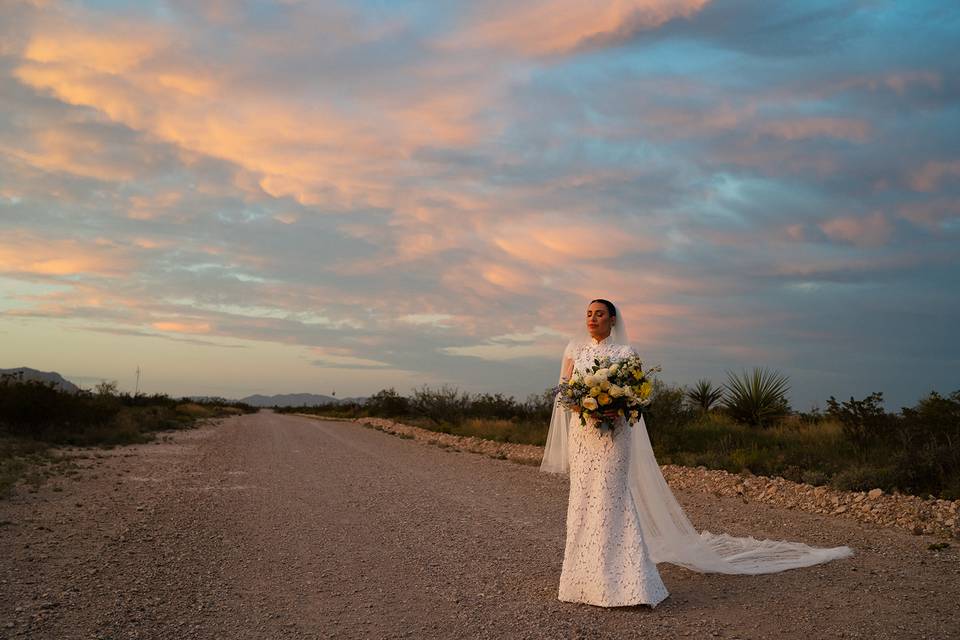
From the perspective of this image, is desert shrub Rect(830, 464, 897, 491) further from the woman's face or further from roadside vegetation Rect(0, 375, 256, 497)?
roadside vegetation Rect(0, 375, 256, 497)

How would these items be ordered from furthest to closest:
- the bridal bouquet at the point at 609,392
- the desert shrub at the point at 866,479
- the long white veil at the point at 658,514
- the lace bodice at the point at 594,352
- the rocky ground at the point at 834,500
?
the desert shrub at the point at 866,479 < the rocky ground at the point at 834,500 < the long white veil at the point at 658,514 < the lace bodice at the point at 594,352 < the bridal bouquet at the point at 609,392

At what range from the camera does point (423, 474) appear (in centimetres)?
1537

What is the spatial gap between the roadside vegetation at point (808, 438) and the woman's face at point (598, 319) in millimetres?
856

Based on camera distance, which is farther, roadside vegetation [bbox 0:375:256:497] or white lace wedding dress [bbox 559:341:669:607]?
roadside vegetation [bbox 0:375:256:497]

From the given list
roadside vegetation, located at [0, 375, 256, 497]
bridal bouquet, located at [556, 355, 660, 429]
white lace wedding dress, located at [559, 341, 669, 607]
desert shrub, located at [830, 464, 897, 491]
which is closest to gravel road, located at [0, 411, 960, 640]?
white lace wedding dress, located at [559, 341, 669, 607]

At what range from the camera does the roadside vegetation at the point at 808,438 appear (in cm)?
1187

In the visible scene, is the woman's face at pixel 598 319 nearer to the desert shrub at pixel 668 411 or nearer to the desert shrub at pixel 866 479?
the desert shrub at pixel 866 479

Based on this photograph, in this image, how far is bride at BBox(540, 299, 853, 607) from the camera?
5980 mm

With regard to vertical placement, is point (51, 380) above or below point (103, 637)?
above

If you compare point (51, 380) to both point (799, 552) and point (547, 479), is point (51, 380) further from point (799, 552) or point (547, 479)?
point (799, 552)

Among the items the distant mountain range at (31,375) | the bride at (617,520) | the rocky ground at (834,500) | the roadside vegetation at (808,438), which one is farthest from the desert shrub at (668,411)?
the distant mountain range at (31,375)

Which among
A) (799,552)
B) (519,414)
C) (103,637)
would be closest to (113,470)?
(103,637)

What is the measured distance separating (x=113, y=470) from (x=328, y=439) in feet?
38.3

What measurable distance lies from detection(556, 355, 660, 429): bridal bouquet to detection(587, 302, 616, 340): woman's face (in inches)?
14.3
